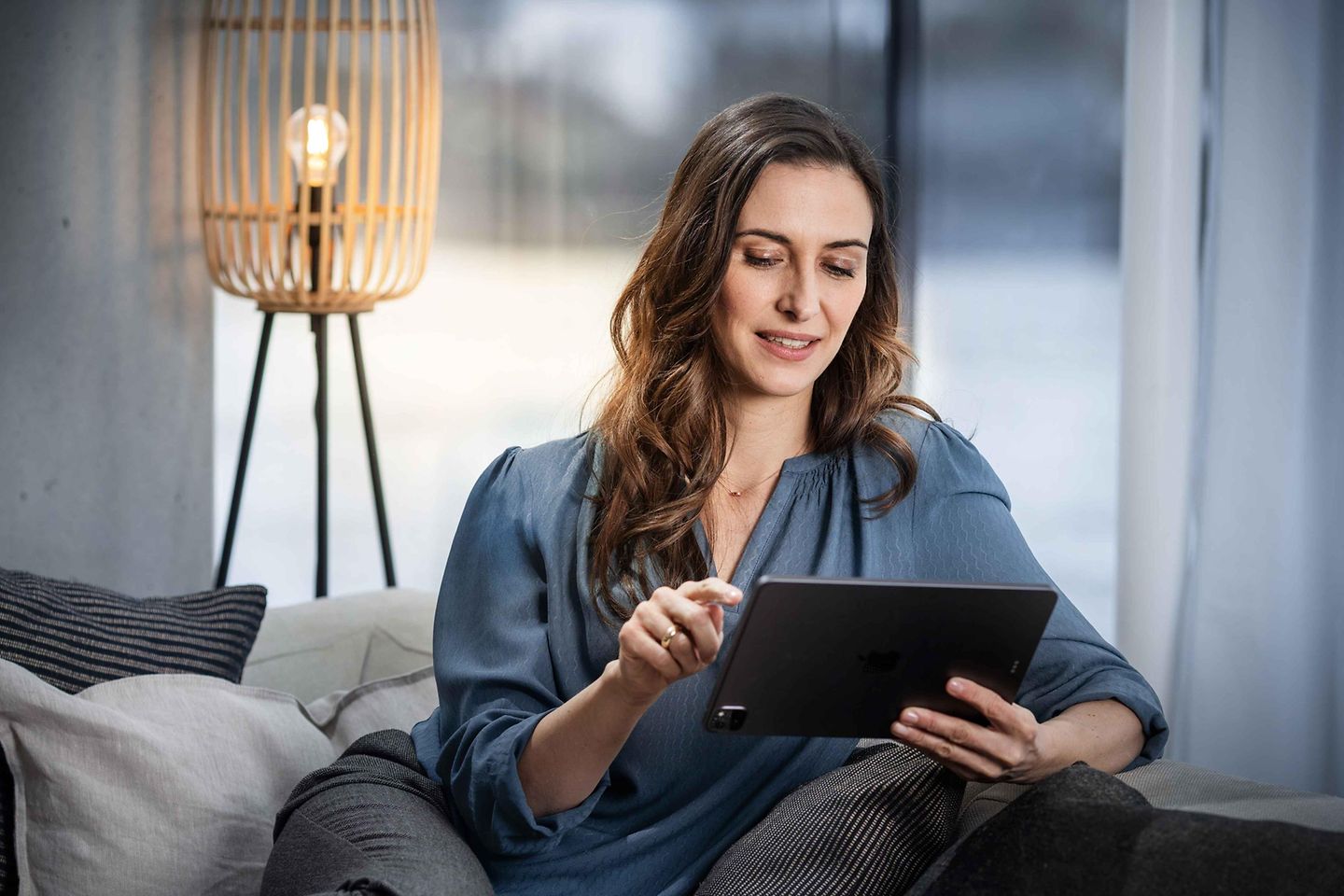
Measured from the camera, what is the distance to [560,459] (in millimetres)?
1622

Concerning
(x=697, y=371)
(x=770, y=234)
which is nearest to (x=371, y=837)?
(x=697, y=371)

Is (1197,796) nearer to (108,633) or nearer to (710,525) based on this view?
(710,525)

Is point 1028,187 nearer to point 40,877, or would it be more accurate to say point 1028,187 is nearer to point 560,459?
point 560,459

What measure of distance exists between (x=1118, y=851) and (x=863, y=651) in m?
0.24

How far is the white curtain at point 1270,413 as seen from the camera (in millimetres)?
2221

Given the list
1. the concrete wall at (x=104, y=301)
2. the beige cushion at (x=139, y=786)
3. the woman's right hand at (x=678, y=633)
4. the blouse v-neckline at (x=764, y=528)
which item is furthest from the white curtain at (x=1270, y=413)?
the concrete wall at (x=104, y=301)

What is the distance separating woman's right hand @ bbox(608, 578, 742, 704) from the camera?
44.4 inches

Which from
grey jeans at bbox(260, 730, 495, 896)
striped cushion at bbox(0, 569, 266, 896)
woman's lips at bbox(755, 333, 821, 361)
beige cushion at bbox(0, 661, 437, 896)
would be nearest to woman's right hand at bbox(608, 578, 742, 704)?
grey jeans at bbox(260, 730, 495, 896)

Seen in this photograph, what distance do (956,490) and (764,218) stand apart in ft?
1.22

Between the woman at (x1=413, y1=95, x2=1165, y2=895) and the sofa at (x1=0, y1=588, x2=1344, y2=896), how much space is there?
130 mm

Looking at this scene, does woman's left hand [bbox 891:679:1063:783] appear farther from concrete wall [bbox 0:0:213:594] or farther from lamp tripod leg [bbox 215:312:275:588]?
lamp tripod leg [bbox 215:312:275:588]

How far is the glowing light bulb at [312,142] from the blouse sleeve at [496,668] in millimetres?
1522

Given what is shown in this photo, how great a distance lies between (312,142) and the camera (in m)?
2.92

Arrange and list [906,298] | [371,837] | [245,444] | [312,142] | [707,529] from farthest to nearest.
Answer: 1. [906,298]
2. [245,444]
3. [312,142]
4. [707,529]
5. [371,837]
